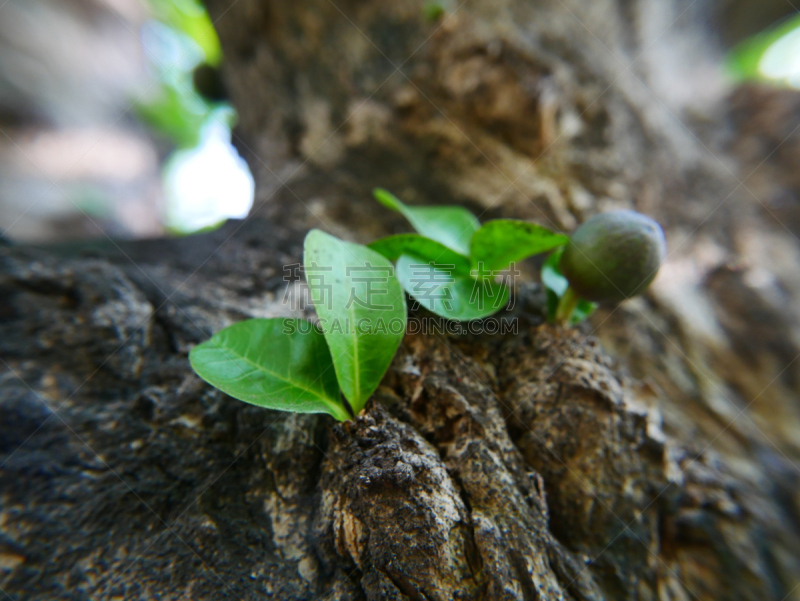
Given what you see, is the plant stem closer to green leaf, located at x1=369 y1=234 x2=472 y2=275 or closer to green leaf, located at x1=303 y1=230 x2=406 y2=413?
green leaf, located at x1=369 y1=234 x2=472 y2=275

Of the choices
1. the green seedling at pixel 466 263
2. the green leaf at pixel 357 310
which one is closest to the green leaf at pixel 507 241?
the green seedling at pixel 466 263

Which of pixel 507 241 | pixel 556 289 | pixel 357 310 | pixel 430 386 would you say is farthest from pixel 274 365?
pixel 556 289

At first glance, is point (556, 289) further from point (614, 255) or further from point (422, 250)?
point (422, 250)

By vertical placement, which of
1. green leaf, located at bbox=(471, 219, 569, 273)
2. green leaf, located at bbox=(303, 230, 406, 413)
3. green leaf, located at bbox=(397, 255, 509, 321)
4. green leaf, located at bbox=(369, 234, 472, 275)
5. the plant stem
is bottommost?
green leaf, located at bbox=(303, 230, 406, 413)

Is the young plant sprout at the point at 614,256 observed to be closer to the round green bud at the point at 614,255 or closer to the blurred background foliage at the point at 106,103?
the round green bud at the point at 614,255

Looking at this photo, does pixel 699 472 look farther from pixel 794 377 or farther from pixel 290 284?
pixel 290 284

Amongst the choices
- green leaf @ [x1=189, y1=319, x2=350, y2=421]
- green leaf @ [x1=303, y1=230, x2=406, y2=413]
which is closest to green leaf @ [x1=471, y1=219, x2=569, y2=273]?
green leaf @ [x1=303, y1=230, x2=406, y2=413]

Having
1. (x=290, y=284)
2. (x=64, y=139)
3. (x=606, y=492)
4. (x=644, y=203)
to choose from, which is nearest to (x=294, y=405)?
(x=290, y=284)
